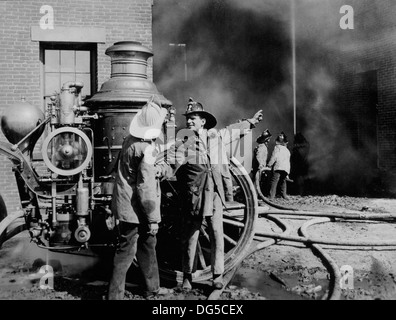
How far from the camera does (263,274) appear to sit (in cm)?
470

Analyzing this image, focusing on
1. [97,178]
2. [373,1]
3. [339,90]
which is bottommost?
[97,178]

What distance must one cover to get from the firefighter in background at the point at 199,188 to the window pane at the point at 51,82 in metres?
4.20

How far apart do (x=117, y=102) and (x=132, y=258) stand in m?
1.72

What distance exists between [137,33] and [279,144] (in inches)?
170

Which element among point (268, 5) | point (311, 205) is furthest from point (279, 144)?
point (268, 5)

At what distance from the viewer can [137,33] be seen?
7793 mm

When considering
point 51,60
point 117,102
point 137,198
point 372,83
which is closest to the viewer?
point 137,198

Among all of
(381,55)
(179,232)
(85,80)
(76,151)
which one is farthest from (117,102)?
(381,55)

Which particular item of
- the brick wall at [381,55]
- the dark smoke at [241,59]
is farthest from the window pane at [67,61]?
A: the brick wall at [381,55]

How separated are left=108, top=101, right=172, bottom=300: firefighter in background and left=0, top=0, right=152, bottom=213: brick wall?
398 centimetres

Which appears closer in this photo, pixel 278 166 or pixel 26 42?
pixel 26 42

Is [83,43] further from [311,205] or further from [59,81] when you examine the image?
[311,205]

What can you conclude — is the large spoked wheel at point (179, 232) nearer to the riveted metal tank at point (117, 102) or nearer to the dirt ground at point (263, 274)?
the dirt ground at point (263, 274)

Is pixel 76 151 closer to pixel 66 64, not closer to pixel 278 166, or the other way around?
pixel 66 64
